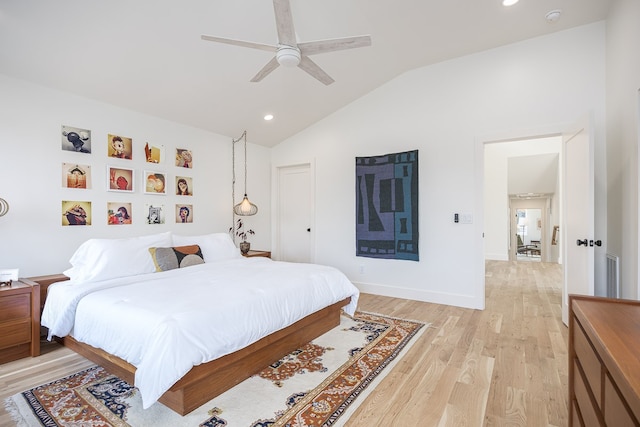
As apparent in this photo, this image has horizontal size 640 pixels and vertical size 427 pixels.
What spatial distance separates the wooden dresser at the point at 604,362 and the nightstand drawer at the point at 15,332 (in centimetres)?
352

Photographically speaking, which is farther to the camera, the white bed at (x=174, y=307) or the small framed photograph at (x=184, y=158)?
the small framed photograph at (x=184, y=158)

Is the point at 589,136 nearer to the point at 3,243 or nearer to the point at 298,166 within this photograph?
the point at 298,166

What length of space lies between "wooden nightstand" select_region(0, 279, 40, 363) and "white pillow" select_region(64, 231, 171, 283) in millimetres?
306

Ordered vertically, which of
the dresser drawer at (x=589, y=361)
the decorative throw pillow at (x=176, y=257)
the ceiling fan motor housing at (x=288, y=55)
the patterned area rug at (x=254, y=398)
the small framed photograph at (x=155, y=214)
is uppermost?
the ceiling fan motor housing at (x=288, y=55)

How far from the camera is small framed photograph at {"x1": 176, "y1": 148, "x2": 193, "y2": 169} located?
13.8 feet

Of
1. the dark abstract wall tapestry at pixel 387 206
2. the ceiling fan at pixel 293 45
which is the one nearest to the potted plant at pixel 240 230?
the dark abstract wall tapestry at pixel 387 206

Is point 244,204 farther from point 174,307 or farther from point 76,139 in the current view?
point 174,307

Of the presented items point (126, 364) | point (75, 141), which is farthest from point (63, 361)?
point (75, 141)

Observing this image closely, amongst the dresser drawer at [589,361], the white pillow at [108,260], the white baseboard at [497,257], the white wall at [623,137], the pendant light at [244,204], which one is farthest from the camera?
the white baseboard at [497,257]

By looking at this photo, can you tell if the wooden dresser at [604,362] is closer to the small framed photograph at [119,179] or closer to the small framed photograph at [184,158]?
the small framed photograph at [119,179]

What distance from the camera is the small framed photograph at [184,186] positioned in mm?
4215

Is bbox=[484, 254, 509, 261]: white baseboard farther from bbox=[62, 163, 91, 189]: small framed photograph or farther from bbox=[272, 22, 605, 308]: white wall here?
bbox=[62, 163, 91, 189]: small framed photograph

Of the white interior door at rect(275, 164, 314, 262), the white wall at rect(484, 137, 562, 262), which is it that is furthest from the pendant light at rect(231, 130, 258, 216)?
the white wall at rect(484, 137, 562, 262)

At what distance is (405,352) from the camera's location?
2643 mm
